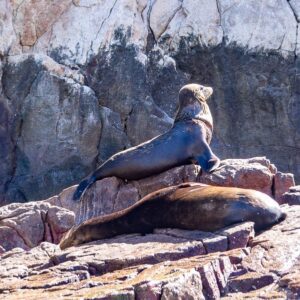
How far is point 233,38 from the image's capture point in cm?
1423

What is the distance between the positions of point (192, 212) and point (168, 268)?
1.37 m

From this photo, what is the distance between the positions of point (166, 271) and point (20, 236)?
3.56m

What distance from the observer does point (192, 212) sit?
589cm

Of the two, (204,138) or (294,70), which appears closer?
(204,138)

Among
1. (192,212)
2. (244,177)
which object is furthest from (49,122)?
(192,212)

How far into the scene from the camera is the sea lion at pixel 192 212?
5770 millimetres

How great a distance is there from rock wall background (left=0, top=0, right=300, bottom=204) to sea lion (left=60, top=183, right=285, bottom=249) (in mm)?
7009

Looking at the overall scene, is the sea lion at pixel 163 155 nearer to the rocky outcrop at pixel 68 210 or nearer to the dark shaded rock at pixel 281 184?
the rocky outcrop at pixel 68 210

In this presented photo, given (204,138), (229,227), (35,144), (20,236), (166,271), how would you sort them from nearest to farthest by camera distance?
(166,271)
(229,227)
(20,236)
(204,138)
(35,144)

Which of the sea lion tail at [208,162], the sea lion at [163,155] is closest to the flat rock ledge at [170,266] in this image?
the sea lion tail at [208,162]

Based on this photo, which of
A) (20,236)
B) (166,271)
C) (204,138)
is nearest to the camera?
(166,271)

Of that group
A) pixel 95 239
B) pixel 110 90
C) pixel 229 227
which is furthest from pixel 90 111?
pixel 229 227

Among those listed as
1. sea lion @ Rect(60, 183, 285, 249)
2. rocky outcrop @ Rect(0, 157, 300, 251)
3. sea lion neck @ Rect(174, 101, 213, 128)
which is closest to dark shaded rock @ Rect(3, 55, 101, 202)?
sea lion neck @ Rect(174, 101, 213, 128)

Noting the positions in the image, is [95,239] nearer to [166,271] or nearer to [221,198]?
[221,198]
